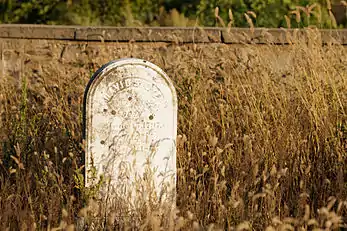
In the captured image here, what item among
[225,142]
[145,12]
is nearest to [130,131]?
[225,142]

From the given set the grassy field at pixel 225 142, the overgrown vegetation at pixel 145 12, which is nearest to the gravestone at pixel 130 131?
the grassy field at pixel 225 142

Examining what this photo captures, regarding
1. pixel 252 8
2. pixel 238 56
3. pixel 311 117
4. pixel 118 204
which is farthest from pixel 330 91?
pixel 252 8

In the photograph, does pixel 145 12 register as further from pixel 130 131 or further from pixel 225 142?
pixel 130 131

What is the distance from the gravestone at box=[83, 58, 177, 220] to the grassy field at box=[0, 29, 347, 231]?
0.13m

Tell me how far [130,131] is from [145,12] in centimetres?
509

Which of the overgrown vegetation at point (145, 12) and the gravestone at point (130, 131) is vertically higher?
the overgrown vegetation at point (145, 12)

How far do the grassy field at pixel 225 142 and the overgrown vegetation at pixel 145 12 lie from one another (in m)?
2.10

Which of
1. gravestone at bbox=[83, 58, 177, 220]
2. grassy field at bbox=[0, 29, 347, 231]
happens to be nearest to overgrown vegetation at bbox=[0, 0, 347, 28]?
grassy field at bbox=[0, 29, 347, 231]

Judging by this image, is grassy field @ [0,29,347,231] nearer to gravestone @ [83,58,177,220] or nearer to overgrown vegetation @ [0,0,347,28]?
gravestone @ [83,58,177,220]

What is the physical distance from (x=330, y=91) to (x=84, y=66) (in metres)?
2.19

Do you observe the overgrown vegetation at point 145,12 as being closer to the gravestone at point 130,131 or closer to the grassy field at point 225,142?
the grassy field at point 225,142

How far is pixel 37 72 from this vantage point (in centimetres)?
599

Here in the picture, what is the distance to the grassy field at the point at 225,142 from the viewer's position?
365 centimetres

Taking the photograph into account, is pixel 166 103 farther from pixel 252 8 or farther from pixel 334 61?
pixel 252 8
